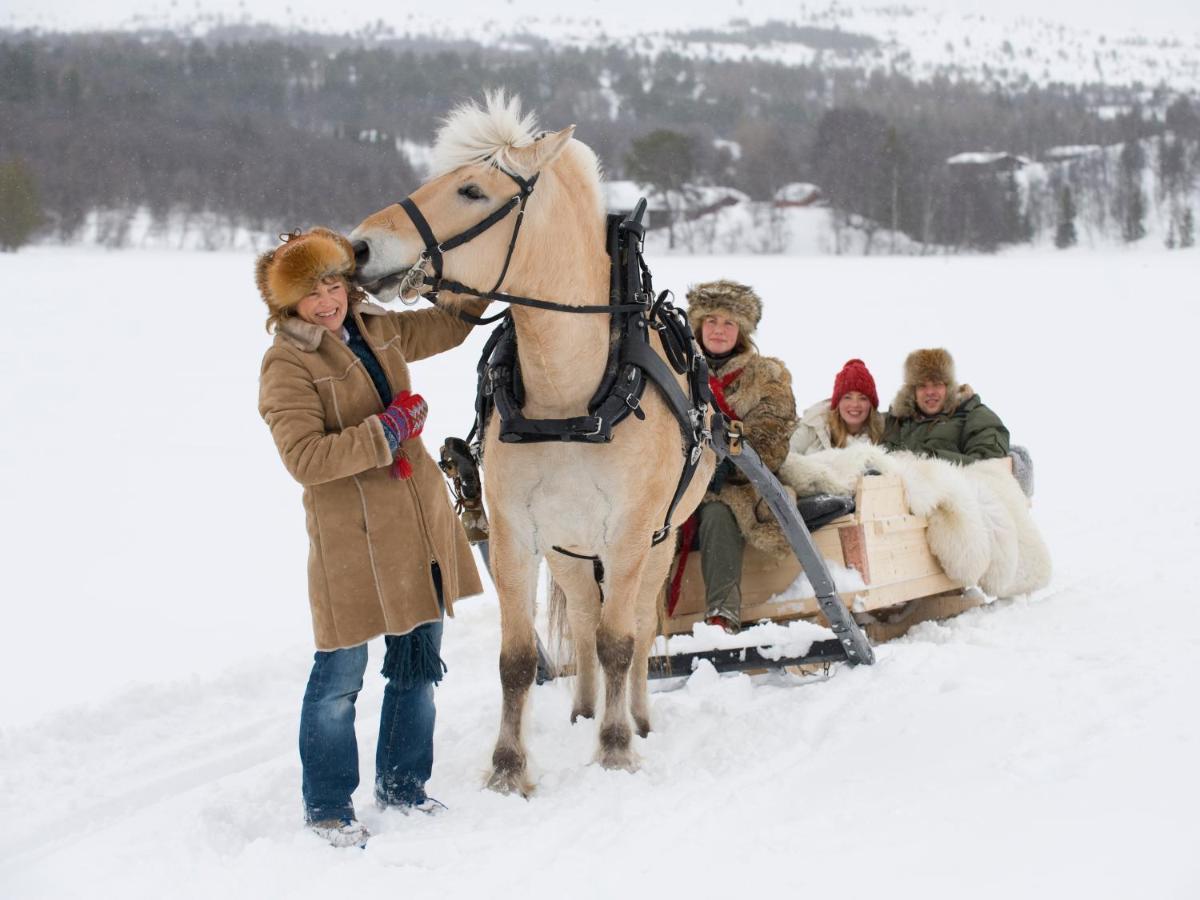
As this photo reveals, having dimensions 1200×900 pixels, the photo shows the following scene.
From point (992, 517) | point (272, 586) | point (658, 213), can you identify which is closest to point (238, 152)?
point (658, 213)

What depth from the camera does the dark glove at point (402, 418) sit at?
10.8 feet

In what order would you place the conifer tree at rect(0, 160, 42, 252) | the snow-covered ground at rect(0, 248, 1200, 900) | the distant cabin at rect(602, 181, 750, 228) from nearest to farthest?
the snow-covered ground at rect(0, 248, 1200, 900)
the conifer tree at rect(0, 160, 42, 252)
the distant cabin at rect(602, 181, 750, 228)

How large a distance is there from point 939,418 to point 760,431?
82.5 inches

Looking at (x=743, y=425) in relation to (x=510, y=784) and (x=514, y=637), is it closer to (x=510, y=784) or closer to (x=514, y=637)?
(x=514, y=637)

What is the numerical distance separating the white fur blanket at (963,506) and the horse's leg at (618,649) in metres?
1.60

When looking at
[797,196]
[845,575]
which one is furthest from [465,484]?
[797,196]

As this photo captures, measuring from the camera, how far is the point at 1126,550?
803 cm

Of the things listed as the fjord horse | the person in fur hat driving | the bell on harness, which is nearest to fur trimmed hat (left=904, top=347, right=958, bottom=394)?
the person in fur hat driving

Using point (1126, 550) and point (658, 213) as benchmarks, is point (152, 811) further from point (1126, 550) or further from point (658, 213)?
point (658, 213)

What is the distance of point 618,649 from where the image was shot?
3.82 metres

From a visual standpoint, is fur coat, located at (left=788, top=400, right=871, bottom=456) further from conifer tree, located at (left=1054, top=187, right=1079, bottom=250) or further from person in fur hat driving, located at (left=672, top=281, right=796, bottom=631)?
conifer tree, located at (left=1054, top=187, right=1079, bottom=250)

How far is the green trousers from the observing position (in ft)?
16.1

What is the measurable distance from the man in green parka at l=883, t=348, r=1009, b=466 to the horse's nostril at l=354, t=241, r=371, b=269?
165 inches

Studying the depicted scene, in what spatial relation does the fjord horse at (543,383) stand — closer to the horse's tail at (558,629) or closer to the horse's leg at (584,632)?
the horse's leg at (584,632)
